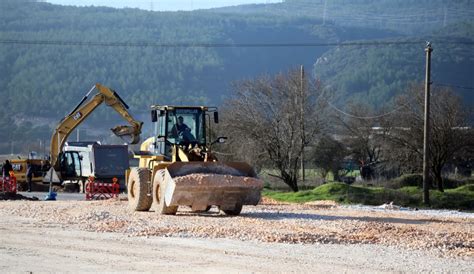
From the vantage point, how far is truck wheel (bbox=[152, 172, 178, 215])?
2555 cm

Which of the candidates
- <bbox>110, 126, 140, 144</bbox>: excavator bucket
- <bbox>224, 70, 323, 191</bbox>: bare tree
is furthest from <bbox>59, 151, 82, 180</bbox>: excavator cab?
<bbox>110, 126, 140, 144</bbox>: excavator bucket

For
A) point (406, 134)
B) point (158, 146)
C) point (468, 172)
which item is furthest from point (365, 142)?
point (158, 146)

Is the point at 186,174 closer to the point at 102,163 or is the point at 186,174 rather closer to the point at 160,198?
the point at 160,198

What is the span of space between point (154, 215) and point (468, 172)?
41.3 metres

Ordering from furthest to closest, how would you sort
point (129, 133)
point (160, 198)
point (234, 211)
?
point (129, 133)
point (234, 211)
point (160, 198)

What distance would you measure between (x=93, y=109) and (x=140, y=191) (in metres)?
17.3

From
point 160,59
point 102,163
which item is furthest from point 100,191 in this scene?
point 160,59

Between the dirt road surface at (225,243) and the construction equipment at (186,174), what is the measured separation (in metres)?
0.54

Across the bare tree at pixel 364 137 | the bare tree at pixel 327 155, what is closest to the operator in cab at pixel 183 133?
the bare tree at pixel 327 155

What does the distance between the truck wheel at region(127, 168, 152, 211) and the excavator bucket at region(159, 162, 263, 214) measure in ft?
5.07

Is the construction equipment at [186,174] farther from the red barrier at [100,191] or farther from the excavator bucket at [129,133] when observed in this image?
the excavator bucket at [129,133]

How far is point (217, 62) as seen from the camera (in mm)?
161000

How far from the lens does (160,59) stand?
6324 inches

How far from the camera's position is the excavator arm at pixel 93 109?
42.2 metres
